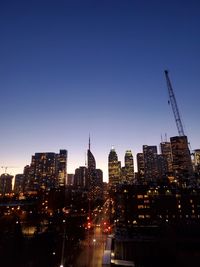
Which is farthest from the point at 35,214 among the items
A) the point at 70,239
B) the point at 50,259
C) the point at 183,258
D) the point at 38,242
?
the point at 183,258

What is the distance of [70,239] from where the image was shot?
85.3m

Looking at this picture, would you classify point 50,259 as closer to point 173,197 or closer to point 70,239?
point 70,239

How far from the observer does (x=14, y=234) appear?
6525 centimetres

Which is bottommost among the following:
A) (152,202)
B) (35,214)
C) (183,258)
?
(183,258)

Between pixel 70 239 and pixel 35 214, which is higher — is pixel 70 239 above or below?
below

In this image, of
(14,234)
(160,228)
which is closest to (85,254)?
(14,234)

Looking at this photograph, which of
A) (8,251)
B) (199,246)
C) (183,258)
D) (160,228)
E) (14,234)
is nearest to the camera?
(8,251)

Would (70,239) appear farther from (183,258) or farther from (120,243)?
(183,258)

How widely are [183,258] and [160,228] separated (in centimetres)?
2070

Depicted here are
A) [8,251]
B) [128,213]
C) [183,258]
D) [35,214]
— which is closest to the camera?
[8,251]

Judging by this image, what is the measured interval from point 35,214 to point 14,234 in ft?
154

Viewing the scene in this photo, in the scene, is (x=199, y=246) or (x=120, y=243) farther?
(x=199, y=246)

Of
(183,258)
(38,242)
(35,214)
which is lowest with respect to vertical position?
(183,258)

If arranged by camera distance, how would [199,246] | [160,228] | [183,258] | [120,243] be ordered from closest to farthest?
[120,243] → [183,258] → [199,246] → [160,228]
